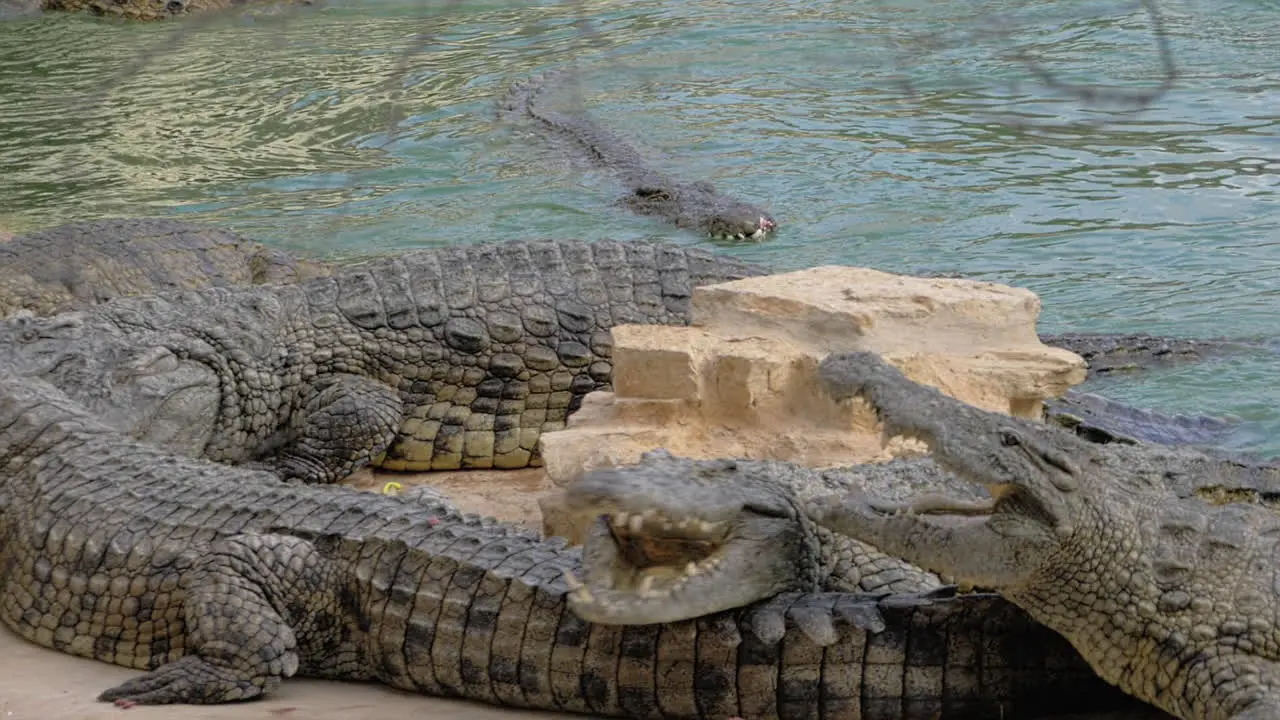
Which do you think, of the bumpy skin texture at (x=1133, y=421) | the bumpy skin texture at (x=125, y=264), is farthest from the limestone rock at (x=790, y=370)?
the bumpy skin texture at (x=125, y=264)

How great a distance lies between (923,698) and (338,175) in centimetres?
932

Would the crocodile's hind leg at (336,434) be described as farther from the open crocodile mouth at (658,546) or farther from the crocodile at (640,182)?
the crocodile at (640,182)

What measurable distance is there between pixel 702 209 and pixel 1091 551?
706 cm

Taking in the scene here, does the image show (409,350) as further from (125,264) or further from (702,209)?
(702,209)

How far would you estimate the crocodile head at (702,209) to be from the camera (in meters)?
9.62

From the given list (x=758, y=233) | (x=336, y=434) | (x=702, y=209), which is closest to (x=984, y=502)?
(x=336, y=434)

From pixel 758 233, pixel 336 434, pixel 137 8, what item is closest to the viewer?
pixel 336 434

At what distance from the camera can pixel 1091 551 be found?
3.12 meters

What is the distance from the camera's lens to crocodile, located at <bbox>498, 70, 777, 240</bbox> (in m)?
9.70

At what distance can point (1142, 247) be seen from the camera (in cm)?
911

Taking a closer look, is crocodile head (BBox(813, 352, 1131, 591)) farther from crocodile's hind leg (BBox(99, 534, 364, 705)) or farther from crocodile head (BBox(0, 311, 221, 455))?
crocodile head (BBox(0, 311, 221, 455))

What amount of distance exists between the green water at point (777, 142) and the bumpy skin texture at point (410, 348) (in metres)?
2.10

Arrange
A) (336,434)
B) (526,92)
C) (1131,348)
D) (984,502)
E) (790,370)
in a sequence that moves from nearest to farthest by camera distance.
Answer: (984,502) → (790,370) → (336,434) → (1131,348) → (526,92)

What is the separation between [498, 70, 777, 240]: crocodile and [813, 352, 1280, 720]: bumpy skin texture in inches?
255
